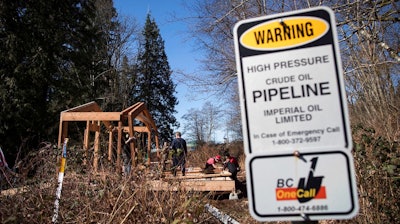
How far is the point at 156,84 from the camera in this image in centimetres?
3525

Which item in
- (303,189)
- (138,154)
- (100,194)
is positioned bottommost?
(100,194)

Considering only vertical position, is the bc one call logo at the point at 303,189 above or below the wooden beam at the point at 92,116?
below

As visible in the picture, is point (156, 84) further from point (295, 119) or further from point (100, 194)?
point (295, 119)

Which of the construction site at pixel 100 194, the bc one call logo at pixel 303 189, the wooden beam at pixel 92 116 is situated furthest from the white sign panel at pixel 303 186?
the wooden beam at pixel 92 116

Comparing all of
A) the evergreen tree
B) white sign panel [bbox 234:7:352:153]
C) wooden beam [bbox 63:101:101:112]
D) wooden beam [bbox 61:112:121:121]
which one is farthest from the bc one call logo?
the evergreen tree

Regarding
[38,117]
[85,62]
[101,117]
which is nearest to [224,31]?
[101,117]

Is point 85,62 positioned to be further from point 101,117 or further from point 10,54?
point 101,117

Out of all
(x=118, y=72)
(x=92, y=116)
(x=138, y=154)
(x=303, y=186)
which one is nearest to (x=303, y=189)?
(x=303, y=186)

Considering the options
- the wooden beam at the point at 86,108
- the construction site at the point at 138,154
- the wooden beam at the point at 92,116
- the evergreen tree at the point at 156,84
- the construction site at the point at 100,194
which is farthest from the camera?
the evergreen tree at the point at 156,84

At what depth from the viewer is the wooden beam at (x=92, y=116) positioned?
833 centimetres

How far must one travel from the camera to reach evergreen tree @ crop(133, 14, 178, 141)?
33625 millimetres

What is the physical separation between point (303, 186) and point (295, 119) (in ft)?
0.86

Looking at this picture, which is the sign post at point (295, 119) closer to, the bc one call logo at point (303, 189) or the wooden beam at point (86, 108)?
the bc one call logo at point (303, 189)

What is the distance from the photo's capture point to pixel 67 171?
15.2 feet
